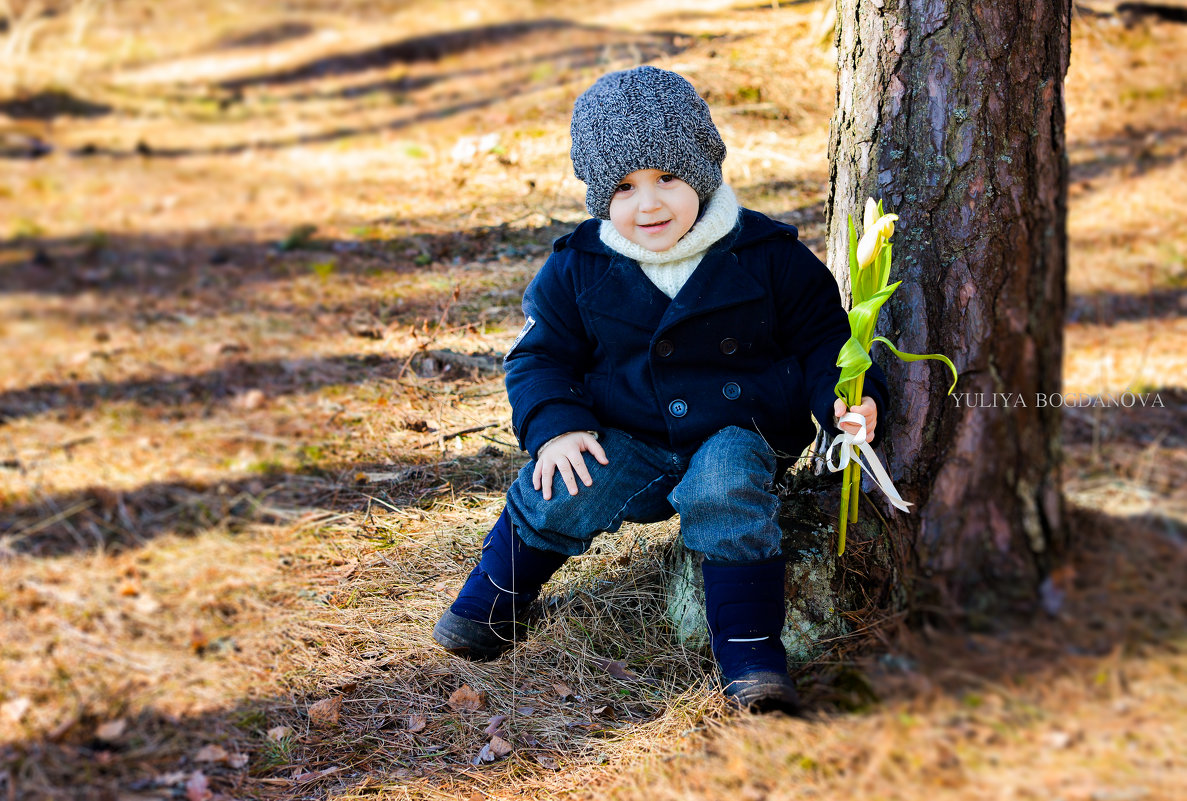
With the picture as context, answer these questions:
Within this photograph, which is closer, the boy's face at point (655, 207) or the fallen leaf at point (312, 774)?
the boy's face at point (655, 207)

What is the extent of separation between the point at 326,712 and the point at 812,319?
6.10 feet

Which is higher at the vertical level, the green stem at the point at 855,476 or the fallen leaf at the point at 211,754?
the green stem at the point at 855,476

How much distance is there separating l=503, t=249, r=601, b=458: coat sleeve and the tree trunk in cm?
82

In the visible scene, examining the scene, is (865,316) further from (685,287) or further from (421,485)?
(421,485)

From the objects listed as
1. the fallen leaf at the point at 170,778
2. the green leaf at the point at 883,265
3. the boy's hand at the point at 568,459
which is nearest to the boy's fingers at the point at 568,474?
the boy's hand at the point at 568,459

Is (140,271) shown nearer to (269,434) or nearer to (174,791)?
(269,434)

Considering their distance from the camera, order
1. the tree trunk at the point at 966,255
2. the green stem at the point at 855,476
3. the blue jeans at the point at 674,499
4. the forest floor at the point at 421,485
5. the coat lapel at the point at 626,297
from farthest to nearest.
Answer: the coat lapel at the point at 626,297 → the blue jeans at the point at 674,499 → the green stem at the point at 855,476 → the tree trunk at the point at 966,255 → the forest floor at the point at 421,485

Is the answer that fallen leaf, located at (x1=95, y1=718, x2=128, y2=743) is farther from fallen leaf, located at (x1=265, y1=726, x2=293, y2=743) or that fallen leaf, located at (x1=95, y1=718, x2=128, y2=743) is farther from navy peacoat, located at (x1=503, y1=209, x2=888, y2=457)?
navy peacoat, located at (x1=503, y1=209, x2=888, y2=457)

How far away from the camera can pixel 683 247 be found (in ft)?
7.69

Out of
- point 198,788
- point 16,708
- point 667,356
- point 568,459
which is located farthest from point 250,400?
point 667,356

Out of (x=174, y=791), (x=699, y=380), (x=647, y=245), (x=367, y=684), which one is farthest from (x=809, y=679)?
(x=174, y=791)

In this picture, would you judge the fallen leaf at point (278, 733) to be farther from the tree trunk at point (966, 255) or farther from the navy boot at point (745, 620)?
the tree trunk at point (966, 255)

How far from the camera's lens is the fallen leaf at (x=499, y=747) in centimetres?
227

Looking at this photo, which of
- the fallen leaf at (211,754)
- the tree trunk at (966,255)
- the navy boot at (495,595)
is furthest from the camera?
the fallen leaf at (211,754)
